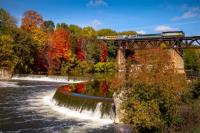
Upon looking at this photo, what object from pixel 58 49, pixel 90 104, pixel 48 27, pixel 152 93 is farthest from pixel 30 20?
pixel 152 93

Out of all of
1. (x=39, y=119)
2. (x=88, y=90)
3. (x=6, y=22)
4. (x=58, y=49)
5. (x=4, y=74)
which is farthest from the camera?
(x=58, y=49)

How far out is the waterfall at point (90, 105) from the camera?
29106mm

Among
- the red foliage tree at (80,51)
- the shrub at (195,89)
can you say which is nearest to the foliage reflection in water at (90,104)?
the shrub at (195,89)

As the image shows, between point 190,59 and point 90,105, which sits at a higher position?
point 190,59

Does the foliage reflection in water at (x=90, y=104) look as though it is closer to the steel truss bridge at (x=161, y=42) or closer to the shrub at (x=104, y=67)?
the steel truss bridge at (x=161, y=42)

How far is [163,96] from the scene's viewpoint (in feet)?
70.5

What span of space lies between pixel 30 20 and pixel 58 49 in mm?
10905

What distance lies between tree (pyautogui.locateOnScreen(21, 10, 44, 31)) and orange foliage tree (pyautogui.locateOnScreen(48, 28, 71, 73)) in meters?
6.18

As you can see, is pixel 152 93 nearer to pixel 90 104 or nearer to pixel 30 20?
pixel 90 104

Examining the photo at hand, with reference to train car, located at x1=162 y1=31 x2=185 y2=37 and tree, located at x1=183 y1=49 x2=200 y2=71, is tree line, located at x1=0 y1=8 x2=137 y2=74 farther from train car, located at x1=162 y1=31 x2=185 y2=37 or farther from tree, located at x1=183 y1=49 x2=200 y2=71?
train car, located at x1=162 y1=31 x2=185 y2=37

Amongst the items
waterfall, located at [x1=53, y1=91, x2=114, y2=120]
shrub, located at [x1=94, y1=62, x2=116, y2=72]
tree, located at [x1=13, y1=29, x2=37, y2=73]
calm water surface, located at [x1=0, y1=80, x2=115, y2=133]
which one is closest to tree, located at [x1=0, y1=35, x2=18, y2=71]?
tree, located at [x1=13, y1=29, x2=37, y2=73]

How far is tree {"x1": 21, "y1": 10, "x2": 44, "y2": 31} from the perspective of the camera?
277ft

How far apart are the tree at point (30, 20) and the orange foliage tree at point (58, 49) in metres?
6.18

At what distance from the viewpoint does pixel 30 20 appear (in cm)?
8538
